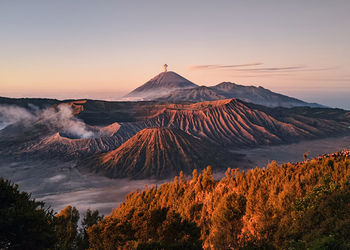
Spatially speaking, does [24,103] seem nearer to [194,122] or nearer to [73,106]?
[73,106]

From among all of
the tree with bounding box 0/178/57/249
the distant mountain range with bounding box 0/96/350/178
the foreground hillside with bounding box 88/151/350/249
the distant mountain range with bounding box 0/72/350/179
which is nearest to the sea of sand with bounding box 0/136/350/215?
the distant mountain range with bounding box 0/72/350/179

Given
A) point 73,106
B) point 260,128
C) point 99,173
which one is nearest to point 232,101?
point 260,128

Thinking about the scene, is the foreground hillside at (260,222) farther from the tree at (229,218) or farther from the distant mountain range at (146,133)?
the distant mountain range at (146,133)

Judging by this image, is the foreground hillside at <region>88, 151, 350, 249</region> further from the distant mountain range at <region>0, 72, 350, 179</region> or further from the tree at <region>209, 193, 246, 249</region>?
the distant mountain range at <region>0, 72, 350, 179</region>

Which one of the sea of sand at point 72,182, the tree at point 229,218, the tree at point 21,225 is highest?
the tree at point 21,225

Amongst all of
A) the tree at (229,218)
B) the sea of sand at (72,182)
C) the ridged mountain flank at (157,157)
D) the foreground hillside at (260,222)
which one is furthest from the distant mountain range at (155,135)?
the tree at (229,218)

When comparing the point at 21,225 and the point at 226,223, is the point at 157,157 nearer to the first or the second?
the point at 226,223
